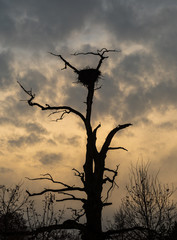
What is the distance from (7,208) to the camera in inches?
740

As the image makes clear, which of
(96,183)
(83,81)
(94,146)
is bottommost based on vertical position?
(96,183)

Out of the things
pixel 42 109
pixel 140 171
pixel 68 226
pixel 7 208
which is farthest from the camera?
pixel 7 208

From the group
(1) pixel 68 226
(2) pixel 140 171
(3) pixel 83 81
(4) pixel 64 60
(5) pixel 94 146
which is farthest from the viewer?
(2) pixel 140 171

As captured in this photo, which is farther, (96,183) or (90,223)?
(96,183)

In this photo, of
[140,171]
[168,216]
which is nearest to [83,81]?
[140,171]

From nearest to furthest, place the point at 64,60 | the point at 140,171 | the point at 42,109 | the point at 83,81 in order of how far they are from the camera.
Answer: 1. the point at 42,109
2. the point at 64,60
3. the point at 83,81
4. the point at 140,171

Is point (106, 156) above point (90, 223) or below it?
above

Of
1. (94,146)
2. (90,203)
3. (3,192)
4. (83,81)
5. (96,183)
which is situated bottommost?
(90,203)

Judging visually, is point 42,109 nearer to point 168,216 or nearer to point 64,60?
point 64,60

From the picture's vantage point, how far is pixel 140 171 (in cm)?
1656

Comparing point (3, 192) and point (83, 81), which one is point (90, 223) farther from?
point (3, 192)

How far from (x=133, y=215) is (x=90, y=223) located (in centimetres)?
909

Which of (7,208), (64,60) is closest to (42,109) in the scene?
(64,60)

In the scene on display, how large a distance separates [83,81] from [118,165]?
4698 mm
